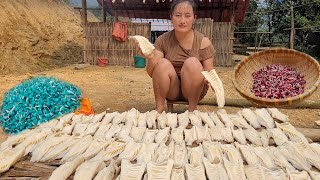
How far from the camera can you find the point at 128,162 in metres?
1.28

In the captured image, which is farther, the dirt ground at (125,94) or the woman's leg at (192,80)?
the dirt ground at (125,94)

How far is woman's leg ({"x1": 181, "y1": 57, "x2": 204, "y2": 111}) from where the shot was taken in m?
2.57

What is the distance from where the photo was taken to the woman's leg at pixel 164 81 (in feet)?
8.67

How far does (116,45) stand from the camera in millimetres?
8922

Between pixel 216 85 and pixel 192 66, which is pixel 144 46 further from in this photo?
pixel 216 85

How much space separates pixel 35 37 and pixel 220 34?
550cm

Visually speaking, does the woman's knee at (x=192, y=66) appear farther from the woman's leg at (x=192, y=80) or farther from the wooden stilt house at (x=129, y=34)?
the wooden stilt house at (x=129, y=34)

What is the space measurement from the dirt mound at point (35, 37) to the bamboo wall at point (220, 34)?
4675 millimetres

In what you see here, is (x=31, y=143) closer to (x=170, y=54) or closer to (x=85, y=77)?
(x=170, y=54)

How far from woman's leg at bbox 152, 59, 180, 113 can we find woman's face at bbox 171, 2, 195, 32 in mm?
307

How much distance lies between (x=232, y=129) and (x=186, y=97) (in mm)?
1125

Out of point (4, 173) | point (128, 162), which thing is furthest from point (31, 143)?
point (128, 162)

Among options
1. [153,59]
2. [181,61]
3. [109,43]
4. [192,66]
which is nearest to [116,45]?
[109,43]

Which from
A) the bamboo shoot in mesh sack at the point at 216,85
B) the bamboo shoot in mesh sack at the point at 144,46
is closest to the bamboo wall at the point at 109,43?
the bamboo shoot in mesh sack at the point at 144,46
